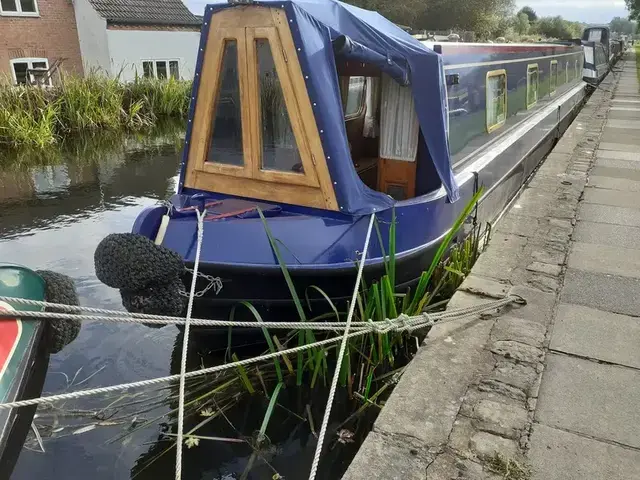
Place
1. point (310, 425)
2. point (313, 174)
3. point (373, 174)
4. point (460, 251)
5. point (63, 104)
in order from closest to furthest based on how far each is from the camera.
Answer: point (310, 425) < point (313, 174) < point (460, 251) < point (373, 174) < point (63, 104)

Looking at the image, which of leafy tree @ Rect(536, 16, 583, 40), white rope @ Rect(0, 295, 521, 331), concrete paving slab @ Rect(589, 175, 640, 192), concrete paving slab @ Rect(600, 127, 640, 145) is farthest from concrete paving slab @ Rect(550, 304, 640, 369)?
leafy tree @ Rect(536, 16, 583, 40)

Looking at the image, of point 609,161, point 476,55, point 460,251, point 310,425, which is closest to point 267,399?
point 310,425

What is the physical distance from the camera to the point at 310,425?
347 cm

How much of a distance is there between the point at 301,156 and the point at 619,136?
7.85 meters

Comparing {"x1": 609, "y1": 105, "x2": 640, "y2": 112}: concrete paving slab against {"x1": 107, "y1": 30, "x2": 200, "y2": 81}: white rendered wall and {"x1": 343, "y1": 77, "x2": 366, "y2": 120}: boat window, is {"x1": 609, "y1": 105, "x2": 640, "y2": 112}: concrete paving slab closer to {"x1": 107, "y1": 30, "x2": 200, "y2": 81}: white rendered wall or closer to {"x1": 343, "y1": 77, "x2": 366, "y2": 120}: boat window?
{"x1": 343, "y1": 77, "x2": 366, "y2": 120}: boat window

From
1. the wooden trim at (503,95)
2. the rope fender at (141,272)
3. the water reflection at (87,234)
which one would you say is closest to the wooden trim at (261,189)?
the rope fender at (141,272)

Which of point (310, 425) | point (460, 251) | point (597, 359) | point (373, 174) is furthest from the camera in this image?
point (373, 174)

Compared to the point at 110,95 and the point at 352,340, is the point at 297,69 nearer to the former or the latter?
the point at 352,340

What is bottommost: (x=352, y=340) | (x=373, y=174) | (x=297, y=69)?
(x=352, y=340)

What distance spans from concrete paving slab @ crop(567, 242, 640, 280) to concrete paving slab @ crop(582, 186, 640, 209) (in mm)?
1386

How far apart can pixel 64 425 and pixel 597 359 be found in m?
3.14

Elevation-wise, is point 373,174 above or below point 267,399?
above

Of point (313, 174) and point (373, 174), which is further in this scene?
point (373, 174)

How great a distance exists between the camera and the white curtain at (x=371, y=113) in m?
5.23
